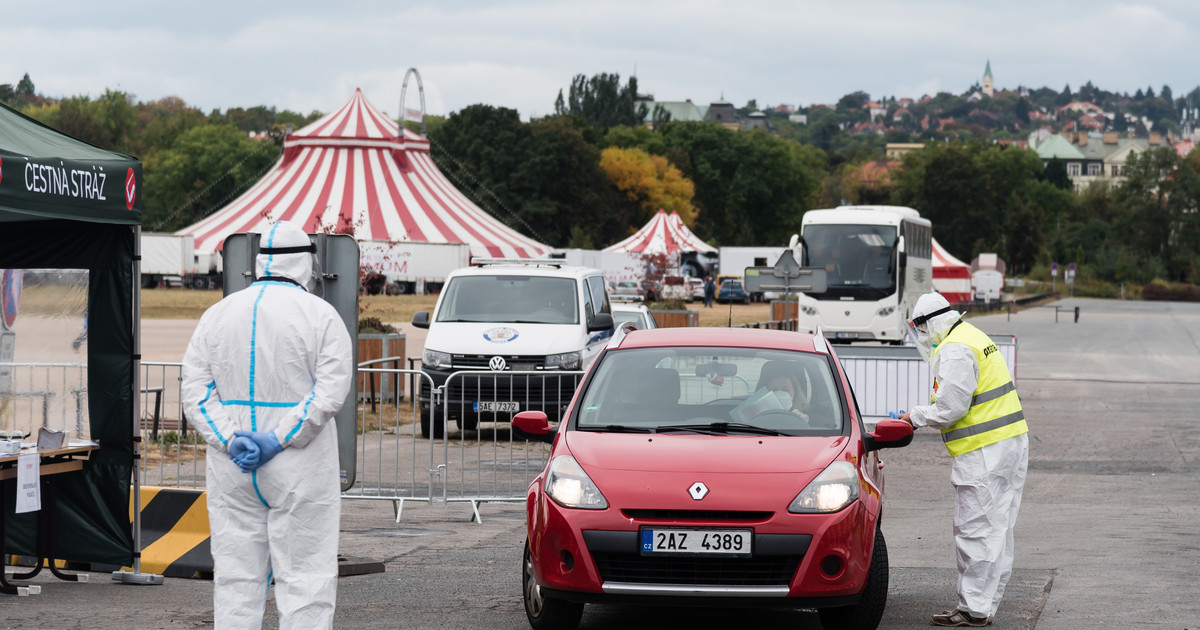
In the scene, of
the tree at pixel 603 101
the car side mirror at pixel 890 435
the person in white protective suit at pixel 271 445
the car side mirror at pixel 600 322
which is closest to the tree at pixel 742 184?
the tree at pixel 603 101

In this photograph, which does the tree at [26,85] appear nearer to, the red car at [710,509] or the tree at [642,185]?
the tree at [642,185]

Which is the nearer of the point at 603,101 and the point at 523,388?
the point at 523,388

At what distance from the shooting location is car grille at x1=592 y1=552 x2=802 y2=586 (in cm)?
637

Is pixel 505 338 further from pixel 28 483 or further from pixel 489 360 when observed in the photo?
pixel 28 483

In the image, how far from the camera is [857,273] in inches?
1366

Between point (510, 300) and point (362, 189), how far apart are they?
31568mm

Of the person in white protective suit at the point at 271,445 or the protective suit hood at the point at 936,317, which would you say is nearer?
the person in white protective suit at the point at 271,445

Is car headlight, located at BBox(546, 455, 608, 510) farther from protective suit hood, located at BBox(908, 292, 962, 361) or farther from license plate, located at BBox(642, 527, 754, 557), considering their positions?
protective suit hood, located at BBox(908, 292, 962, 361)

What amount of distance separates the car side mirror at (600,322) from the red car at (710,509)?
10113mm

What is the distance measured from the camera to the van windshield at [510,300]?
1756 cm

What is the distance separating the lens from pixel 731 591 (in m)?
6.34

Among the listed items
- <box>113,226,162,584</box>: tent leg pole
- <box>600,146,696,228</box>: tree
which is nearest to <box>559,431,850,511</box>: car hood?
<box>113,226,162,584</box>: tent leg pole

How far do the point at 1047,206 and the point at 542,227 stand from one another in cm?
7739

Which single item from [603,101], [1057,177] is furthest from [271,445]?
[1057,177]
